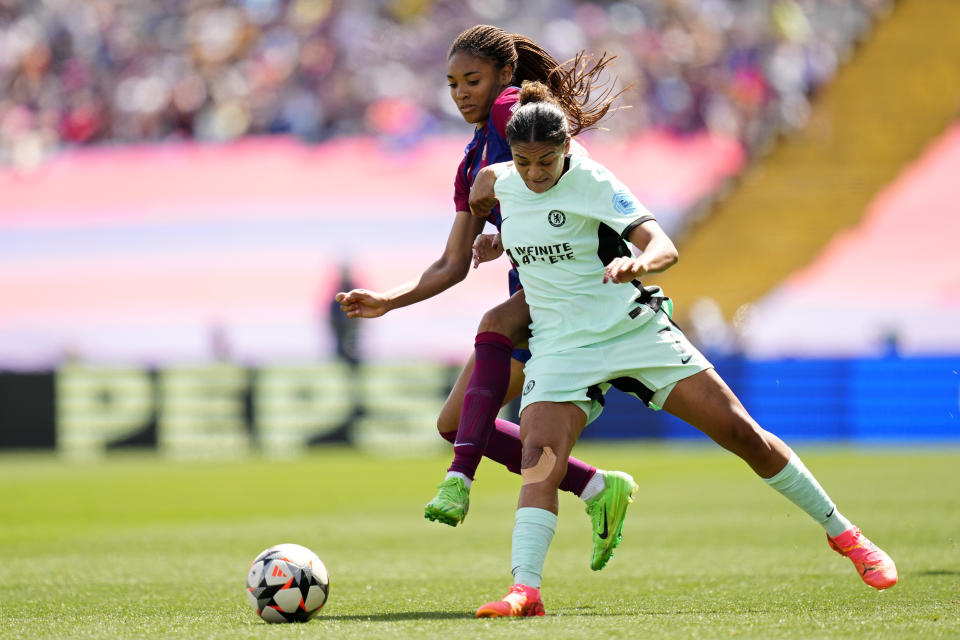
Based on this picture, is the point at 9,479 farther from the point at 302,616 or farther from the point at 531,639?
the point at 531,639

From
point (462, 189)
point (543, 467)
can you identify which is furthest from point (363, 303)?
point (543, 467)

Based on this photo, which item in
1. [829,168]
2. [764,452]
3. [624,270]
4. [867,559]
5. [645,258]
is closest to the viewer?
[624,270]

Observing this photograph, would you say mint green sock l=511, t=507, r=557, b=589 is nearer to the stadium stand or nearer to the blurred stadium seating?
the blurred stadium seating

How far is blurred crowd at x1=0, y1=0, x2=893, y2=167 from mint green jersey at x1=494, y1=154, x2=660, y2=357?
52.8ft

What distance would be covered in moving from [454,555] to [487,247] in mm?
2633

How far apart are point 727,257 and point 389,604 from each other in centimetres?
1652

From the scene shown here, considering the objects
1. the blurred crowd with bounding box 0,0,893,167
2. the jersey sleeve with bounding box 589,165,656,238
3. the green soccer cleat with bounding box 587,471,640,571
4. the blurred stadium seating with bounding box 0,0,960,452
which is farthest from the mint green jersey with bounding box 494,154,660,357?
the blurred crowd with bounding box 0,0,893,167

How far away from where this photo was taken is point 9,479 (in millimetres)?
14758

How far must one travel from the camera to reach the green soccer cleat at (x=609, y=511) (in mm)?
5414

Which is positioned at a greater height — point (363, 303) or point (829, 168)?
point (829, 168)

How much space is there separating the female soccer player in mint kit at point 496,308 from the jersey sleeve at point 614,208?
470 mm

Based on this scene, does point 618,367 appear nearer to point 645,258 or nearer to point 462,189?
point 645,258

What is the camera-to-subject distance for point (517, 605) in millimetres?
4672

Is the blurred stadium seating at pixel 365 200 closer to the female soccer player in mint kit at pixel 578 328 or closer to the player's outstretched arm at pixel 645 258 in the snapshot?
the female soccer player in mint kit at pixel 578 328
